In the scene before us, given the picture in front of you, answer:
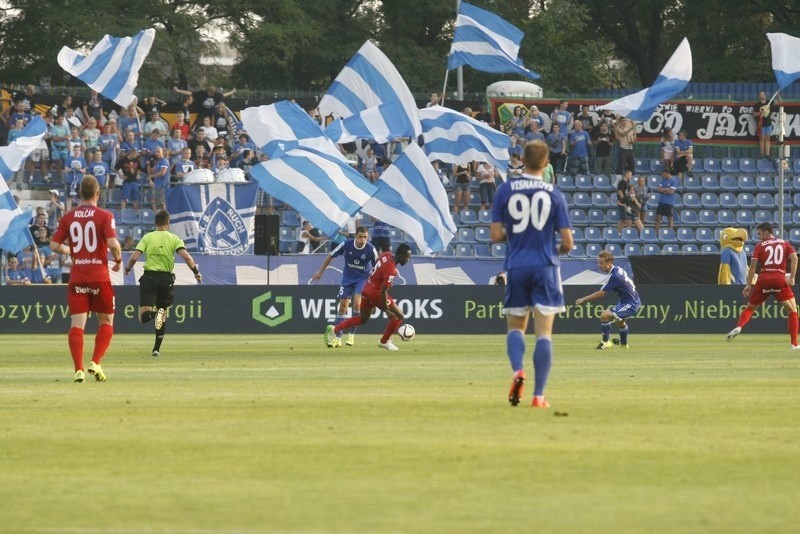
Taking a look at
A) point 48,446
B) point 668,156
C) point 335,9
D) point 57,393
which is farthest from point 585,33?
point 48,446

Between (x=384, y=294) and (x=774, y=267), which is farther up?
(x=774, y=267)

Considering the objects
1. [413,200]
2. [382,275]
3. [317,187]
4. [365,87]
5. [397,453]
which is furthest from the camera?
[365,87]

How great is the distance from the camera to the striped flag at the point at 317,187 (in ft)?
99.2

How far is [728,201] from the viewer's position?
41.2 metres

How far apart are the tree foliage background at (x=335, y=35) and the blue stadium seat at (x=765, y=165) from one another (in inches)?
561

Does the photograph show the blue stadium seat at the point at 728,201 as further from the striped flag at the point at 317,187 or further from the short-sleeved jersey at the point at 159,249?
the short-sleeved jersey at the point at 159,249

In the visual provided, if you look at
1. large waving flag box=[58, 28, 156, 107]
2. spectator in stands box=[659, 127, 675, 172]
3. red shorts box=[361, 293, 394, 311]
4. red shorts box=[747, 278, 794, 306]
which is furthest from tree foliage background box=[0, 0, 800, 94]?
red shorts box=[747, 278, 794, 306]

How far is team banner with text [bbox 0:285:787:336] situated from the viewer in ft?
111

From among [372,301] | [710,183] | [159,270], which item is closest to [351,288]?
[372,301]

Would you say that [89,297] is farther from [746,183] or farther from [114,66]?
[746,183]

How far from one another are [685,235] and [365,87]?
1015cm

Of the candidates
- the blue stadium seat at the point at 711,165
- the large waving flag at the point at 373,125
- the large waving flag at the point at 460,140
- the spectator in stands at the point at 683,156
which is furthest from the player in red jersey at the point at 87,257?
the blue stadium seat at the point at 711,165

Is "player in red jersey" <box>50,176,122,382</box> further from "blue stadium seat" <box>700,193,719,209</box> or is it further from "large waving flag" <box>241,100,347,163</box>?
"blue stadium seat" <box>700,193,719,209</box>

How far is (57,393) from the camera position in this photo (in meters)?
14.4
